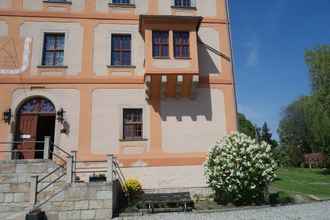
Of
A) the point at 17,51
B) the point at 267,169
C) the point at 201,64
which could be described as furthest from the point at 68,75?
the point at 267,169

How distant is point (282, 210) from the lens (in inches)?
408

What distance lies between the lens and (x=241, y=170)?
1128 centimetres

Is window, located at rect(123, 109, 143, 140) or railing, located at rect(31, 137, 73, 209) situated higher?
window, located at rect(123, 109, 143, 140)

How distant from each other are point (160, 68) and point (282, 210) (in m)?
8.43

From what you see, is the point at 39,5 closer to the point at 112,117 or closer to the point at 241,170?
the point at 112,117

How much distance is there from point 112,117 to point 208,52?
6.52 metres

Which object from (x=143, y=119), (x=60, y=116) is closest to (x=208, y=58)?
(x=143, y=119)

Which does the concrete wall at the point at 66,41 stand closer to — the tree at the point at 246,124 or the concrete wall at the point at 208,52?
the concrete wall at the point at 208,52

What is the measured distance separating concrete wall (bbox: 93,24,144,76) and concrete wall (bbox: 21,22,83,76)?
90 centimetres

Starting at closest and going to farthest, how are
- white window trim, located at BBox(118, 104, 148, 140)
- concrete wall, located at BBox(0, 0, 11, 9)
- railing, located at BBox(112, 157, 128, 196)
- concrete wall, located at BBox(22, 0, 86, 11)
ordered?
railing, located at BBox(112, 157, 128, 196) < white window trim, located at BBox(118, 104, 148, 140) < concrete wall, located at BBox(0, 0, 11, 9) < concrete wall, located at BBox(22, 0, 86, 11)

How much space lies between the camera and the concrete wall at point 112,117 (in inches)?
539

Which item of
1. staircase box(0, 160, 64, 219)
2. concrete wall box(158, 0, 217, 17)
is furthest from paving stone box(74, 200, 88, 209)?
concrete wall box(158, 0, 217, 17)

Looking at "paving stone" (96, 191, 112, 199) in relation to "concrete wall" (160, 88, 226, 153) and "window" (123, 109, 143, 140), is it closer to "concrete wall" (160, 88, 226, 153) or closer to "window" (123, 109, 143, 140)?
"window" (123, 109, 143, 140)

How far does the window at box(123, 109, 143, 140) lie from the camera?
46.2 ft
